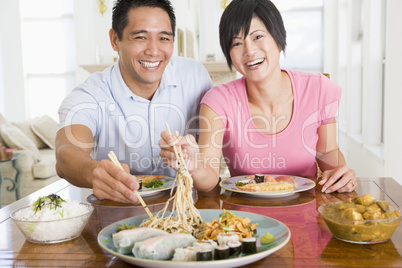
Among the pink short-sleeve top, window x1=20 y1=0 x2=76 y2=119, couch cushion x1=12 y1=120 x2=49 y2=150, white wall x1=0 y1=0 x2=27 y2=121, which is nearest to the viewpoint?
the pink short-sleeve top


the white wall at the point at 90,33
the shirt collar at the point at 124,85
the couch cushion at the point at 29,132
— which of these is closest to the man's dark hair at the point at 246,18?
the shirt collar at the point at 124,85

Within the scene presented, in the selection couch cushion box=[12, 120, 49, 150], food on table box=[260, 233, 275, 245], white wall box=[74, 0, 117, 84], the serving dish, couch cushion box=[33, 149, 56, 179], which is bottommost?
couch cushion box=[33, 149, 56, 179]

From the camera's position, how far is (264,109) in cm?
197

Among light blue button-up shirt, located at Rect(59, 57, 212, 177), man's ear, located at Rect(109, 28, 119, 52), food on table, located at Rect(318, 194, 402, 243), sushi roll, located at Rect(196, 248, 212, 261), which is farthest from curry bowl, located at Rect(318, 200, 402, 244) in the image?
man's ear, located at Rect(109, 28, 119, 52)

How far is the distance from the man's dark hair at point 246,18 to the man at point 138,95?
0.34 meters

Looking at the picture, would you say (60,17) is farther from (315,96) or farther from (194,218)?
(194,218)

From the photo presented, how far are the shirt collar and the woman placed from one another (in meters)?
0.28

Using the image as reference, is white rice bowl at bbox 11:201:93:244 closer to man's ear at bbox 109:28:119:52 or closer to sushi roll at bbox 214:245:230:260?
sushi roll at bbox 214:245:230:260

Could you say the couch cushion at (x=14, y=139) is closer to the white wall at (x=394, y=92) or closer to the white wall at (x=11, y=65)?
the white wall at (x=11, y=65)

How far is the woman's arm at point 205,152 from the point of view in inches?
53.5

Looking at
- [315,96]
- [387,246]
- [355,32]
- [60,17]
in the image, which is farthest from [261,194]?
[60,17]

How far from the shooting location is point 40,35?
812 centimetres

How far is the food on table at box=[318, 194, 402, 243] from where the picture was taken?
39.2 inches

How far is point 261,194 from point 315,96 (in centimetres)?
72
